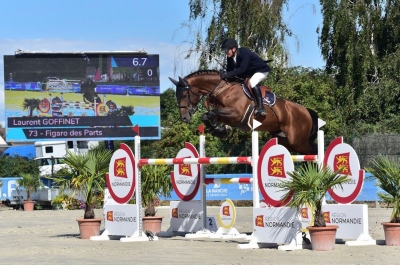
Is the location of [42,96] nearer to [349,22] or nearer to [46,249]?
[349,22]

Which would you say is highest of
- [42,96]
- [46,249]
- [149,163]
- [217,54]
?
[217,54]

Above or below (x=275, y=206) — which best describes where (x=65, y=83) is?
above

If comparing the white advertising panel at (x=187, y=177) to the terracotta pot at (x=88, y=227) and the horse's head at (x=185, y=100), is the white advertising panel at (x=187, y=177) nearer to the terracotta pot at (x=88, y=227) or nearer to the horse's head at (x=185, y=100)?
the horse's head at (x=185, y=100)

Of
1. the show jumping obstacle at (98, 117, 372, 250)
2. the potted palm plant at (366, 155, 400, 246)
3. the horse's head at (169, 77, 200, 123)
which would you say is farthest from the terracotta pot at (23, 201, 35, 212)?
the potted palm plant at (366, 155, 400, 246)

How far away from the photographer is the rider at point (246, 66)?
35.8 ft

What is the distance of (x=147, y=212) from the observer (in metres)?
12.2

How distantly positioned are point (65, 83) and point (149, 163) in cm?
1446

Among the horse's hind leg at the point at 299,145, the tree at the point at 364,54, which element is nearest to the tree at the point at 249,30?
the tree at the point at 364,54

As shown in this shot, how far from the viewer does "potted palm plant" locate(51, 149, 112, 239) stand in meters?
11.5

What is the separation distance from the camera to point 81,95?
81.4 ft

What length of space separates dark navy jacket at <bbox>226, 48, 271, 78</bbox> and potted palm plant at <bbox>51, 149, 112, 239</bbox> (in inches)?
91.9

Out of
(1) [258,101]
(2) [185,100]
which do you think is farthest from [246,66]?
(2) [185,100]

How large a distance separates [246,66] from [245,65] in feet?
0.07

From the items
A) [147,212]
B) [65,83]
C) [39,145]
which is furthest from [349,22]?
[147,212]
